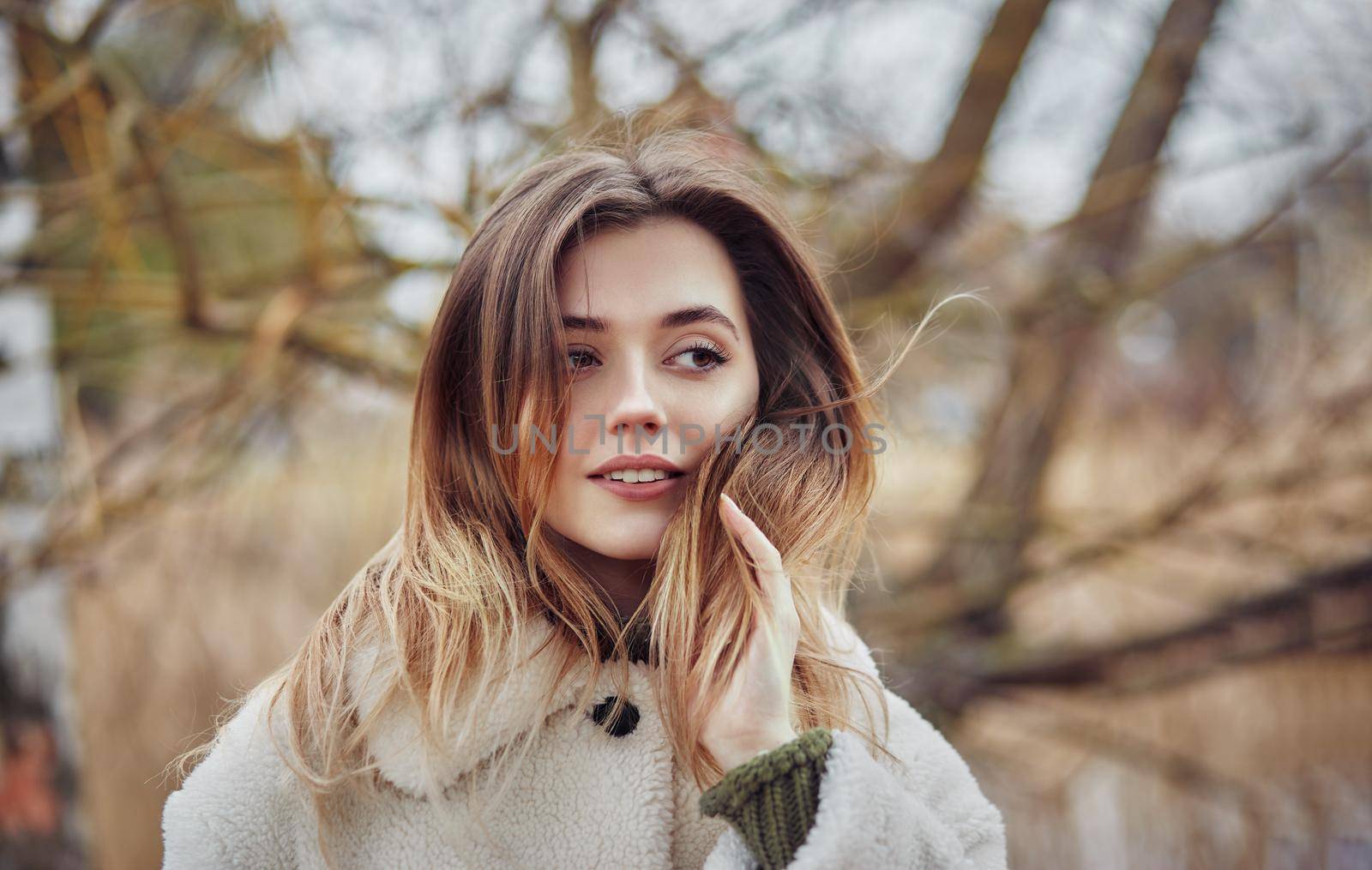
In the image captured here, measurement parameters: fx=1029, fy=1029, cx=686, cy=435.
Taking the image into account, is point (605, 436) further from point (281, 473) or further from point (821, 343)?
point (281, 473)

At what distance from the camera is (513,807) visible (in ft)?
4.56

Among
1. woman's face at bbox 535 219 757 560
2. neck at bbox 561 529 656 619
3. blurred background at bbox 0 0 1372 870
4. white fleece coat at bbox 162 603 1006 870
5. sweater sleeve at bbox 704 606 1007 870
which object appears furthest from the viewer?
blurred background at bbox 0 0 1372 870

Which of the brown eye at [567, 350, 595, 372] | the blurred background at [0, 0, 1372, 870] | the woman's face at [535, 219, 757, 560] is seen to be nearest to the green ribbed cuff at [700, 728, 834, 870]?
the woman's face at [535, 219, 757, 560]

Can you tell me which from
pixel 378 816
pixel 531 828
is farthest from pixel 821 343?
pixel 378 816

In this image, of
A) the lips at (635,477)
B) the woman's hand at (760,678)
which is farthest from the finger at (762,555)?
the lips at (635,477)

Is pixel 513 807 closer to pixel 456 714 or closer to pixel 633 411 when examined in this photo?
pixel 456 714

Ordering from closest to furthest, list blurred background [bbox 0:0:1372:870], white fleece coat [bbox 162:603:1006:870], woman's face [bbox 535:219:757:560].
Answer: white fleece coat [bbox 162:603:1006:870] < woman's face [bbox 535:219:757:560] < blurred background [bbox 0:0:1372:870]

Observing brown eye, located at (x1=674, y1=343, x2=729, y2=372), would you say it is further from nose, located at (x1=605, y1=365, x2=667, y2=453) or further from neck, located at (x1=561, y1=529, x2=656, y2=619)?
neck, located at (x1=561, y1=529, x2=656, y2=619)

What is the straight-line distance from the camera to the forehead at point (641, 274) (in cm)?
141

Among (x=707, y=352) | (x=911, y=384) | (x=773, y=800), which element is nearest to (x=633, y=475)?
(x=707, y=352)

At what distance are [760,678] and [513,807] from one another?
0.39 metres

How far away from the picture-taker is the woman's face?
4.58ft

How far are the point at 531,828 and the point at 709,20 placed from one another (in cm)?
202

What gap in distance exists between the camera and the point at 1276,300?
12.0ft
